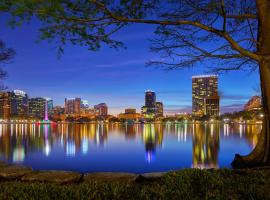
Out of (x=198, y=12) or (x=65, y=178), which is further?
(x=198, y=12)

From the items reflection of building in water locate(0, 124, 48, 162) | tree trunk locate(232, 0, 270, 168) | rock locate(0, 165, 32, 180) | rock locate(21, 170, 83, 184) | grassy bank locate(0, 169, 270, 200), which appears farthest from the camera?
reflection of building in water locate(0, 124, 48, 162)

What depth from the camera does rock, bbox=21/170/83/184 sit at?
311 inches

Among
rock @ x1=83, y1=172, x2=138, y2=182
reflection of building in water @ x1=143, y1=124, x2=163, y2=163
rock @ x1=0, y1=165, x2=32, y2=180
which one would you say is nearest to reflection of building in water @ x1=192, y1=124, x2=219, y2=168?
reflection of building in water @ x1=143, y1=124, x2=163, y2=163

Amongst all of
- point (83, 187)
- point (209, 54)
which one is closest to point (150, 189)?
point (83, 187)

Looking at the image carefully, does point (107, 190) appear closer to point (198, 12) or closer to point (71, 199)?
point (71, 199)

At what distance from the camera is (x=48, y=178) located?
8.02 m

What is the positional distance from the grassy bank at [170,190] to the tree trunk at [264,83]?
4.13 m

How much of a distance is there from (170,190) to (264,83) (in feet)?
20.7

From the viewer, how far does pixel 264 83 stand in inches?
413

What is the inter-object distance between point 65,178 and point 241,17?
7.93m

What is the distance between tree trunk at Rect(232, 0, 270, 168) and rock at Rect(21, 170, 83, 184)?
21.0 ft

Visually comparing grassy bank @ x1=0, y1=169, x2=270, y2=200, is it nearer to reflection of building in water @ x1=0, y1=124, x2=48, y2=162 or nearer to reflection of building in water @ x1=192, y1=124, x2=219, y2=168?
reflection of building in water @ x1=192, y1=124, x2=219, y2=168

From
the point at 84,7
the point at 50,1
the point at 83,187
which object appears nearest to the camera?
the point at 83,187

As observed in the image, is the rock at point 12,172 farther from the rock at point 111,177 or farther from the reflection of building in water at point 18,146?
the reflection of building in water at point 18,146
